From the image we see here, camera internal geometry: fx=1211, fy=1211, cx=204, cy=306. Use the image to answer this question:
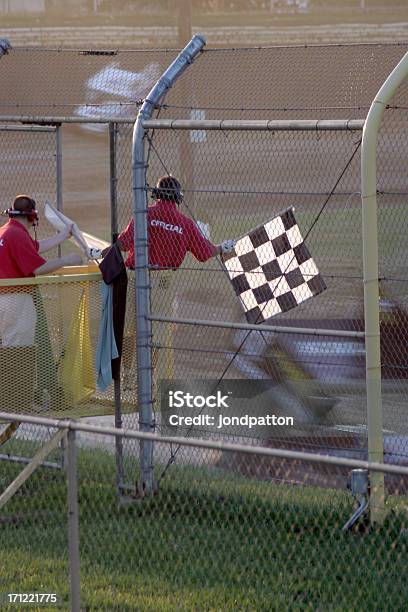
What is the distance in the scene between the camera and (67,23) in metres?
37.2

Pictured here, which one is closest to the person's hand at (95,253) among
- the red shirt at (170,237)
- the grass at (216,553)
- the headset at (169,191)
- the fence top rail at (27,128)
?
the red shirt at (170,237)

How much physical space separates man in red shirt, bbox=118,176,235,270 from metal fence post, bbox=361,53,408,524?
1441mm

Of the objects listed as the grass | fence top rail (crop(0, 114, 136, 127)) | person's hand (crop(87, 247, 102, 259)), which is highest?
fence top rail (crop(0, 114, 136, 127))

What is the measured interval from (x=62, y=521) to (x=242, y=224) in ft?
29.8

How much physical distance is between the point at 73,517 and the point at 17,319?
2649 millimetres

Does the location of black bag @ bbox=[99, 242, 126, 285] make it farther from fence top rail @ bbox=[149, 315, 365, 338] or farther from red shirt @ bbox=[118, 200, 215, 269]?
fence top rail @ bbox=[149, 315, 365, 338]

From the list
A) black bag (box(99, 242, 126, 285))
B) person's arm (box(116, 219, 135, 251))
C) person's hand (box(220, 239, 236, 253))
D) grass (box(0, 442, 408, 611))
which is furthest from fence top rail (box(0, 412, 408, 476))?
person's arm (box(116, 219, 135, 251))

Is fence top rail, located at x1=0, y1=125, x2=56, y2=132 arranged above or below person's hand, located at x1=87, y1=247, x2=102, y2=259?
above

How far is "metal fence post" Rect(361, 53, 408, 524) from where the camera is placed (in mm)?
6930

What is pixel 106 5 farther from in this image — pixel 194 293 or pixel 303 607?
pixel 303 607

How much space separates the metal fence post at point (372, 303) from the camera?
6930 millimetres

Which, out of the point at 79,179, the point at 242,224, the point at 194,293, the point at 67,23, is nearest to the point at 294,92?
the point at 79,179

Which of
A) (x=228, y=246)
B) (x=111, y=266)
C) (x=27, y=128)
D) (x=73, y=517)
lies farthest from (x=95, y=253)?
(x=73, y=517)

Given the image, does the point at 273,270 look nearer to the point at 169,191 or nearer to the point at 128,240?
the point at 169,191
